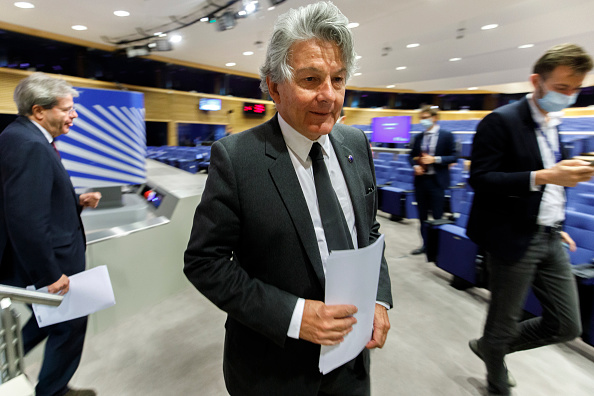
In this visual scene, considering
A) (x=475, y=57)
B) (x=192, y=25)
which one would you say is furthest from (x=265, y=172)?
(x=475, y=57)

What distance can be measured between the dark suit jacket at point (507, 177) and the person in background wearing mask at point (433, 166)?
196 centimetres

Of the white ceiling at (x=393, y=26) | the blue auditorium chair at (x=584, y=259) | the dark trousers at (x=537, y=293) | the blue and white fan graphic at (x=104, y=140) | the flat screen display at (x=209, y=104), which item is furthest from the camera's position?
the flat screen display at (x=209, y=104)

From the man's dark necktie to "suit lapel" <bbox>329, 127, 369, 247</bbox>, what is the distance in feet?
0.20

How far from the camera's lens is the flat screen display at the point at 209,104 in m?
13.1

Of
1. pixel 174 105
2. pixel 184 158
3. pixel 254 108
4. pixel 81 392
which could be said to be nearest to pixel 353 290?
pixel 81 392

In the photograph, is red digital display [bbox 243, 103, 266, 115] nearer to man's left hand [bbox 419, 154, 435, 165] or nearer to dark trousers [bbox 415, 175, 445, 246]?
dark trousers [bbox 415, 175, 445, 246]

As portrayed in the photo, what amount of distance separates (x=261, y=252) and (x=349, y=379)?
0.47 m

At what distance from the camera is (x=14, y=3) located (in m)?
6.21

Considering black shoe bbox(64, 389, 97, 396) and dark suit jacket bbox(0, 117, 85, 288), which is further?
black shoe bbox(64, 389, 97, 396)

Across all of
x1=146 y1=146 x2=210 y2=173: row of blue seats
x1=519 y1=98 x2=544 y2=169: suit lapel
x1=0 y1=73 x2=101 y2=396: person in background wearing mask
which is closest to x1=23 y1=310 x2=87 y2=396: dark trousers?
x1=0 y1=73 x2=101 y2=396: person in background wearing mask

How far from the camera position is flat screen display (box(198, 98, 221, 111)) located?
516 inches

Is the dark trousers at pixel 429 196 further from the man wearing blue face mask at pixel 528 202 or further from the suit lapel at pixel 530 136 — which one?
the suit lapel at pixel 530 136

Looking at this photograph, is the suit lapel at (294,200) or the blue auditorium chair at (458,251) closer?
the suit lapel at (294,200)

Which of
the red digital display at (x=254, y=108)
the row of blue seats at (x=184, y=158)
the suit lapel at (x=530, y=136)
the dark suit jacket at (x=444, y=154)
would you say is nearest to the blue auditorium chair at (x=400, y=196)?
the dark suit jacket at (x=444, y=154)
